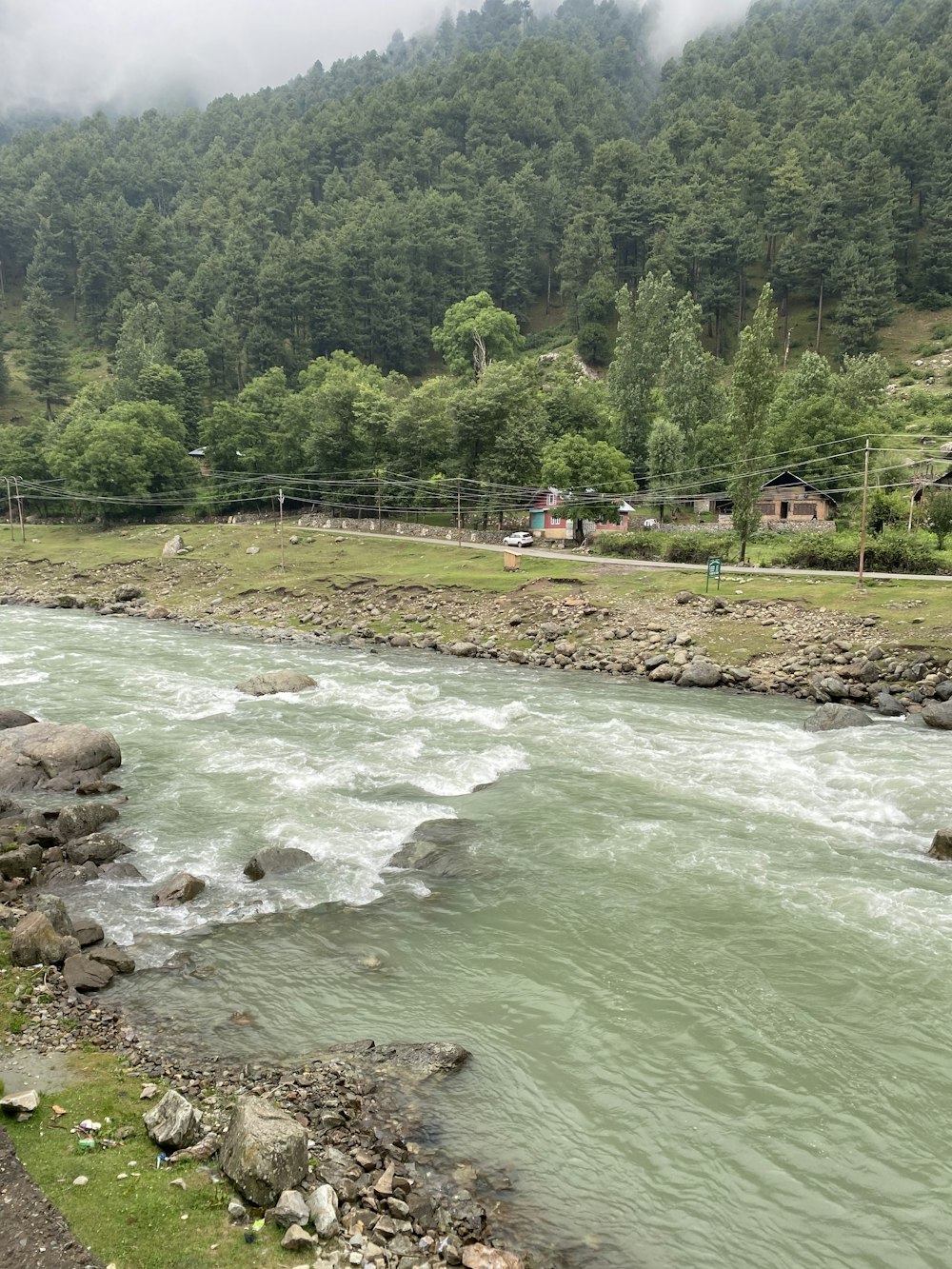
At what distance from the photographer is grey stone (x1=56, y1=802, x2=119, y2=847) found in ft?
68.7

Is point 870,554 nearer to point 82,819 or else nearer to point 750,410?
point 750,410

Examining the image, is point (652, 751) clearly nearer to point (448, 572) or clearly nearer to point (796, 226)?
point (448, 572)

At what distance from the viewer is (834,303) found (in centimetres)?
12225

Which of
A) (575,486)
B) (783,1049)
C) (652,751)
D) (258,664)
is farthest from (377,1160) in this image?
(575,486)

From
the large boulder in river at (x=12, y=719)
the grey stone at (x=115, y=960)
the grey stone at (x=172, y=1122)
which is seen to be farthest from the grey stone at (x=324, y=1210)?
the large boulder in river at (x=12, y=719)

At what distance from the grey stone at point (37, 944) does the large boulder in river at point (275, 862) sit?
14.0ft

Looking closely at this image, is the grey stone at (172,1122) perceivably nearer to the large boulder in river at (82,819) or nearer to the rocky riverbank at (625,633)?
the large boulder in river at (82,819)

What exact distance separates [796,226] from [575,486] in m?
82.9

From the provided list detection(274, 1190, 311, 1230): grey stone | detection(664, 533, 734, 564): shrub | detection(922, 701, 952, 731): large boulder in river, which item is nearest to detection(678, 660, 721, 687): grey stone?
detection(922, 701, 952, 731): large boulder in river

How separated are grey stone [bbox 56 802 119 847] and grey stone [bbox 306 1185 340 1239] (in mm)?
13928

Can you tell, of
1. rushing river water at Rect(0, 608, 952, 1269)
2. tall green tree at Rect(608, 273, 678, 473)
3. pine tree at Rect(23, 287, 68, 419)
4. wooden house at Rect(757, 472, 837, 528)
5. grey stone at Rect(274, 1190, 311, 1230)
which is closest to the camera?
grey stone at Rect(274, 1190, 311, 1230)

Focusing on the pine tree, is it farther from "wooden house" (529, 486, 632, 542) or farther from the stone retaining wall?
"wooden house" (529, 486, 632, 542)

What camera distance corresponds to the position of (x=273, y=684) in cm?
3784

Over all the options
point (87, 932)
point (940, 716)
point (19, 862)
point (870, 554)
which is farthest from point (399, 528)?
point (87, 932)
